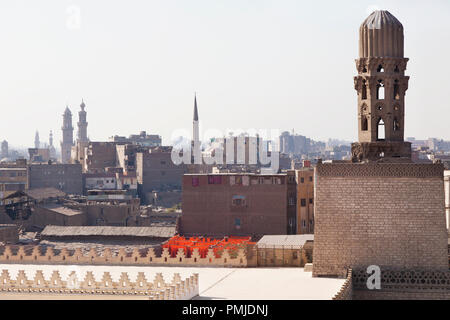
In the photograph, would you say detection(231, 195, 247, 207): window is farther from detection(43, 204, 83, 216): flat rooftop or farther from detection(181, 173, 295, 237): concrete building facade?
detection(43, 204, 83, 216): flat rooftop

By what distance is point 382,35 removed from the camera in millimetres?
33156

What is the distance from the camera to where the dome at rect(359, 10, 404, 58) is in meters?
33.1

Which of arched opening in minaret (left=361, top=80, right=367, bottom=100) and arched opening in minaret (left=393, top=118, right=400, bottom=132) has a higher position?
arched opening in minaret (left=361, top=80, right=367, bottom=100)

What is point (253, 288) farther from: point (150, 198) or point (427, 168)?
point (150, 198)

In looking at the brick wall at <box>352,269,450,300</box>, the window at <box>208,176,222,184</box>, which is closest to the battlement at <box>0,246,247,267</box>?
the brick wall at <box>352,269,450,300</box>

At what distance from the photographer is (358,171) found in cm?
3131

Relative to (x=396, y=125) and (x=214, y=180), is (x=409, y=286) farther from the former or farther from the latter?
(x=214, y=180)

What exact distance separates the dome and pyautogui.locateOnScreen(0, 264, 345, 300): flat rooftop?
888 centimetres

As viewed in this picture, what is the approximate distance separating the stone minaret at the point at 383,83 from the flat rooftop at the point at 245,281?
17.9ft

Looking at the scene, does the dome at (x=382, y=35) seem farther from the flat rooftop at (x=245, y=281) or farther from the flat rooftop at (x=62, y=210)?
the flat rooftop at (x=62, y=210)

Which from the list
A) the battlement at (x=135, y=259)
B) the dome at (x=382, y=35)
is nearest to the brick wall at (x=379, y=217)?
the dome at (x=382, y=35)

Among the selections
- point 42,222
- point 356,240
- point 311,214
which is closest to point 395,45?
point 356,240

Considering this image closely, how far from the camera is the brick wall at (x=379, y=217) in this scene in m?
30.7

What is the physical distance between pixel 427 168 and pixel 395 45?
5304 millimetres
